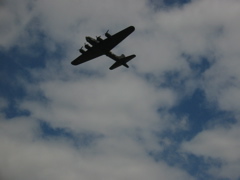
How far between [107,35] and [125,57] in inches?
227

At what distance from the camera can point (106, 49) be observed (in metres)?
40.8

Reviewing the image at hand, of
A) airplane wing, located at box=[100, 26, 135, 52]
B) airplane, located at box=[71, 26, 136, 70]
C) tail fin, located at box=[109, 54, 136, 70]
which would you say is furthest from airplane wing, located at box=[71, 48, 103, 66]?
tail fin, located at box=[109, 54, 136, 70]

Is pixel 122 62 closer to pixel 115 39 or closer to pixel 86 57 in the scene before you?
pixel 115 39

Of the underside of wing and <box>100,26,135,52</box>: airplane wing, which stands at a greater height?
<box>100,26,135,52</box>: airplane wing

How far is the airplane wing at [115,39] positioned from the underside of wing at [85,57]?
7.40 ft

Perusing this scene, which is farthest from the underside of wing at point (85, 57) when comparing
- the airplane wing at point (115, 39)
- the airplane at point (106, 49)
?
the airplane wing at point (115, 39)

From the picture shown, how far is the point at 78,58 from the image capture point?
1695 inches

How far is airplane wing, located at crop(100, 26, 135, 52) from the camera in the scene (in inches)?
1465

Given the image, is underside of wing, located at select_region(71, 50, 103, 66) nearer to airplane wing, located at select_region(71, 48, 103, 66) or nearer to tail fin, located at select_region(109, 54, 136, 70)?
airplane wing, located at select_region(71, 48, 103, 66)

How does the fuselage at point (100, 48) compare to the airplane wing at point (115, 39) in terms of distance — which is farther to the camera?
the fuselage at point (100, 48)

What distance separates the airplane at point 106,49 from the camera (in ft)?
125

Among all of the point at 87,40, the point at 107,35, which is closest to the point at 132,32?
the point at 107,35

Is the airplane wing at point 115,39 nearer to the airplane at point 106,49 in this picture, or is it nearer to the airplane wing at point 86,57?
the airplane at point 106,49

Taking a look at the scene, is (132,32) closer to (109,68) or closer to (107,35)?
(107,35)
